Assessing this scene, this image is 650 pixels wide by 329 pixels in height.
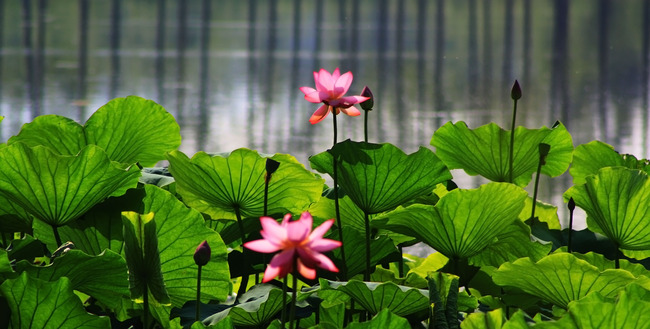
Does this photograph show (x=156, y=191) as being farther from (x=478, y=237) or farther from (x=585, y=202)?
(x=585, y=202)

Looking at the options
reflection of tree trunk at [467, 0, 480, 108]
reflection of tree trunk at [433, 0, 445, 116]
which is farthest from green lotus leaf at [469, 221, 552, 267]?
reflection of tree trunk at [467, 0, 480, 108]

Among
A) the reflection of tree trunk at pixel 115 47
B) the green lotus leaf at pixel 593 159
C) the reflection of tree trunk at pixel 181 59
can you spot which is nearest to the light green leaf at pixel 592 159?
the green lotus leaf at pixel 593 159

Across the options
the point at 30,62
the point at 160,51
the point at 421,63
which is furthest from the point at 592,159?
the point at 160,51

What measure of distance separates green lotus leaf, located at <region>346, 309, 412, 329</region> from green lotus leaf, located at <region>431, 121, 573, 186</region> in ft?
1.38

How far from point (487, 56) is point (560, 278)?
874 centimetres

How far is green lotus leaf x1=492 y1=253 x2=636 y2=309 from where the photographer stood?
2.17 feet

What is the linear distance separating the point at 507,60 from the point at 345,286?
8480 mm

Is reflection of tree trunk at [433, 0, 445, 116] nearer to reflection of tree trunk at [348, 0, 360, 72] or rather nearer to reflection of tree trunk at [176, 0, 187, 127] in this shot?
reflection of tree trunk at [348, 0, 360, 72]

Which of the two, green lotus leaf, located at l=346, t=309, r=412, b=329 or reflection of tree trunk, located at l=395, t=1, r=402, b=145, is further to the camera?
reflection of tree trunk, located at l=395, t=1, r=402, b=145

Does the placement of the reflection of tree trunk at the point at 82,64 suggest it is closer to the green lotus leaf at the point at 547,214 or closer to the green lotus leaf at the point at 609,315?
the green lotus leaf at the point at 547,214

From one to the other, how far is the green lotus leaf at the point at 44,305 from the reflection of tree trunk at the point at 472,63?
19.6ft

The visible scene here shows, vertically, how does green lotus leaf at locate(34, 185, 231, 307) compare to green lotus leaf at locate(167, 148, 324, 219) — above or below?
below

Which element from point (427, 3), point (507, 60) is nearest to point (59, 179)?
point (507, 60)

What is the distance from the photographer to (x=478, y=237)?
0.78m
